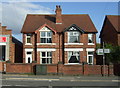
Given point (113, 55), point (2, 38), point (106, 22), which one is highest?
point (106, 22)

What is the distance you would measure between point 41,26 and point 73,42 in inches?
208

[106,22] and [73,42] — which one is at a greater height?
[106,22]

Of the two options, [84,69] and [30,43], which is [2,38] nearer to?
[30,43]

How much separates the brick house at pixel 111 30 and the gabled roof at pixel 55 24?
4.53 meters

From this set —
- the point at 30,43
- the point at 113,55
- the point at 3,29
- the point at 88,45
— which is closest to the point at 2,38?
the point at 3,29

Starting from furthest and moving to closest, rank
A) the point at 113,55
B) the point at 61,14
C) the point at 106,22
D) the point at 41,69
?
the point at 106,22, the point at 61,14, the point at 113,55, the point at 41,69

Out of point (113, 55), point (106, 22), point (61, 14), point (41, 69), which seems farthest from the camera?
point (106, 22)

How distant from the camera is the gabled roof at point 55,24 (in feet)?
115

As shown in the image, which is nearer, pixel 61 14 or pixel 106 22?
pixel 61 14

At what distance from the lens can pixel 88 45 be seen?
1336 inches

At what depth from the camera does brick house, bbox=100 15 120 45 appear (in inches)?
1473

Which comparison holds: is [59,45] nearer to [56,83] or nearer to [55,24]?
[55,24]

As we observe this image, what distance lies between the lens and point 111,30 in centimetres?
4012

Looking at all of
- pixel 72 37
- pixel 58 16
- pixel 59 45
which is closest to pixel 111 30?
pixel 72 37
